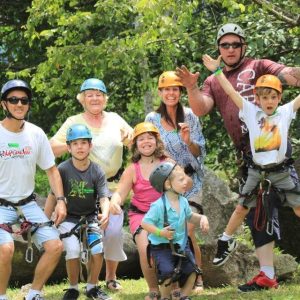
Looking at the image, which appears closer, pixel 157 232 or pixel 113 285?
pixel 157 232

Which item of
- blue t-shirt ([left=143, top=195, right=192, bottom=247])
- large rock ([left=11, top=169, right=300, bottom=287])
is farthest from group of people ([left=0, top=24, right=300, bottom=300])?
large rock ([left=11, top=169, right=300, bottom=287])

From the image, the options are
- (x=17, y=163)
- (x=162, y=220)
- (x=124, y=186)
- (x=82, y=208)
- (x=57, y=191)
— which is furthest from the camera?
(x=82, y=208)

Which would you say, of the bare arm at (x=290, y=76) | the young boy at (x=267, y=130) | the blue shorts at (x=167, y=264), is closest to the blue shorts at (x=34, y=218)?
the blue shorts at (x=167, y=264)

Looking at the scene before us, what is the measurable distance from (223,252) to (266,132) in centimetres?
136

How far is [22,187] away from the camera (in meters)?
7.16

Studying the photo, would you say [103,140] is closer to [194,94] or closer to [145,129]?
[145,129]

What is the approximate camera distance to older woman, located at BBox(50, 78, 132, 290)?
26.0ft

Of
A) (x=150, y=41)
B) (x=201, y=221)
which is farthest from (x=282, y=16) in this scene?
(x=201, y=221)

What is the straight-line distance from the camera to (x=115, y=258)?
26.6 feet

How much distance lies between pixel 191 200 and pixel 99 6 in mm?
4450

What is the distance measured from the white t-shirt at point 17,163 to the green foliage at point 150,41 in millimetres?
2941

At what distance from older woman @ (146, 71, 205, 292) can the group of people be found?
0.5 inches

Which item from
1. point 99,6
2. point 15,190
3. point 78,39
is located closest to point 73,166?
point 15,190

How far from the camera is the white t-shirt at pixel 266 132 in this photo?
7.30 metres
